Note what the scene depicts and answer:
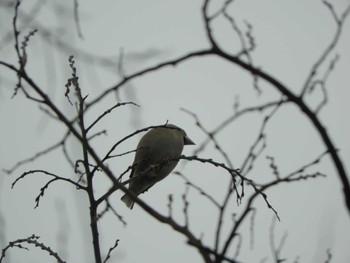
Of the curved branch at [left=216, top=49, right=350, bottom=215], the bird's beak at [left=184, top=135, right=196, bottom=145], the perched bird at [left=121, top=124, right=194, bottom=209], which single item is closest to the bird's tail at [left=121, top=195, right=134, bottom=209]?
the perched bird at [left=121, top=124, right=194, bottom=209]

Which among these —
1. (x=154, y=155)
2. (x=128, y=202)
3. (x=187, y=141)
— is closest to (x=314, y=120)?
(x=154, y=155)

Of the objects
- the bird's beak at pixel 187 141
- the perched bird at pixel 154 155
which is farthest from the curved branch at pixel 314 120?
the bird's beak at pixel 187 141

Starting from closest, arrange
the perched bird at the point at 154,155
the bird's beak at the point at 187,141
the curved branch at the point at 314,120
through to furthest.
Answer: the curved branch at the point at 314,120 → the perched bird at the point at 154,155 → the bird's beak at the point at 187,141

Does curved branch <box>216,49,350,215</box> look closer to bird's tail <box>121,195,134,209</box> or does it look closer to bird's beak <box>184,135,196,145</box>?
bird's tail <box>121,195,134,209</box>

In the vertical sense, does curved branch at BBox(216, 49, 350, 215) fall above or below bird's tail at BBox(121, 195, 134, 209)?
below

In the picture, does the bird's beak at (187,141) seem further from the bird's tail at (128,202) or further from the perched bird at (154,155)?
the bird's tail at (128,202)

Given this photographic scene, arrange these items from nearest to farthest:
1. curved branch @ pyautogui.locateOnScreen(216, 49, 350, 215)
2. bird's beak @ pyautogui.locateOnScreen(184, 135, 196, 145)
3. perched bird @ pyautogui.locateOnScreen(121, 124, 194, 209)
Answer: curved branch @ pyautogui.locateOnScreen(216, 49, 350, 215), perched bird @ pyautogui.locateOnScreen(121, 124, 194, 209), bird's beak @ pyautogui.locateOnScreen(184, 135, 196, 145)

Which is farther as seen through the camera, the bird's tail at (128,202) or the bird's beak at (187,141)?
the bird's beak at (187,141)

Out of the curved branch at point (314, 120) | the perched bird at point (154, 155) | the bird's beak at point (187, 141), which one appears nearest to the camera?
the curved branch at point (314, 120)

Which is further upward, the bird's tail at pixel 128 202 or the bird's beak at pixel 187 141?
the bird's beak at pixel 187 141

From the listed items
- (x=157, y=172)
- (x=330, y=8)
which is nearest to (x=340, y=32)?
(x=330, y=8)

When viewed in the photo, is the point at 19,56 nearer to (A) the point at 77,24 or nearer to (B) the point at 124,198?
(A) the point at 77,24

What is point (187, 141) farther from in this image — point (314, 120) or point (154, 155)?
point (314, 120)

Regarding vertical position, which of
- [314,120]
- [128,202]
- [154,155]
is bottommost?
[314,120]
